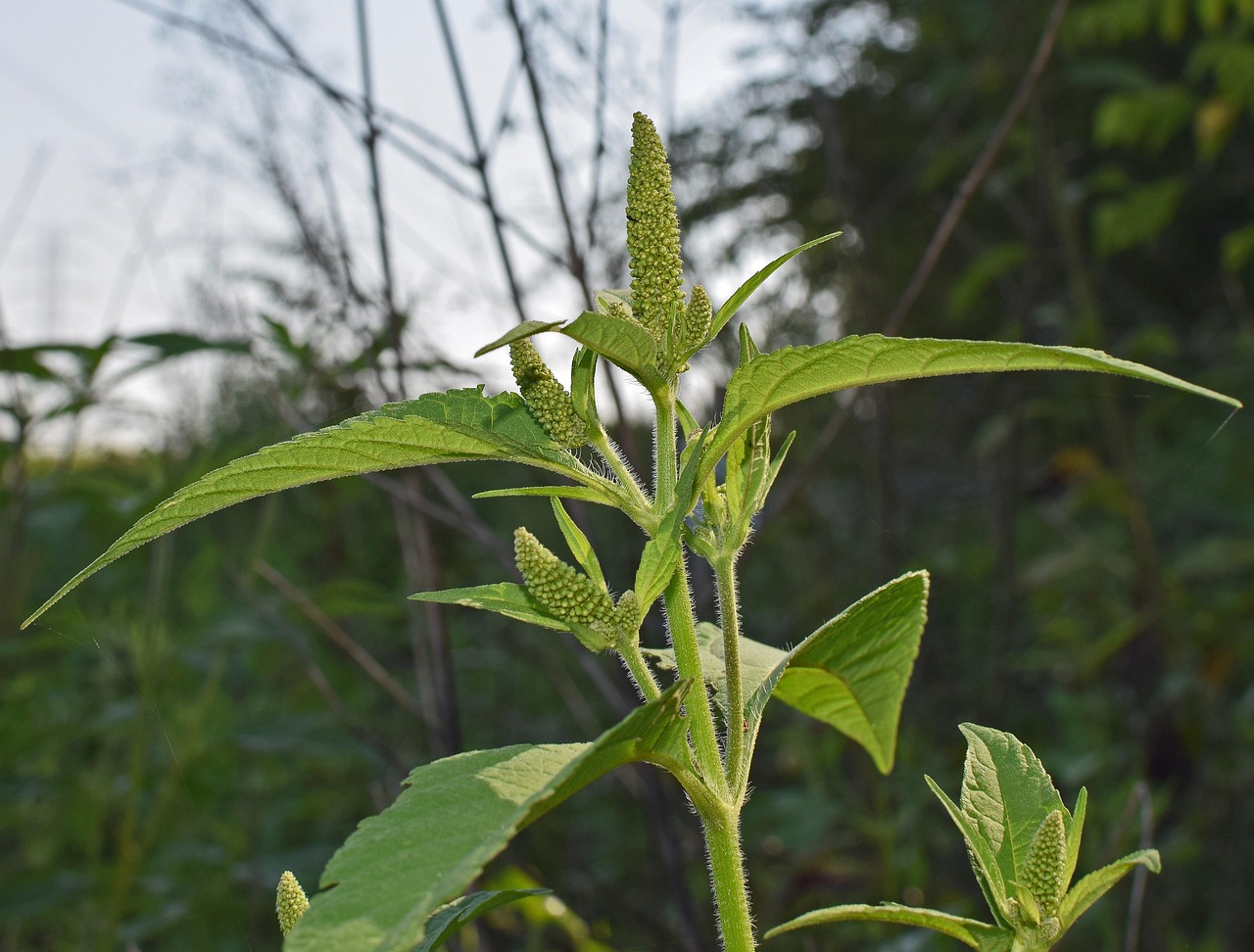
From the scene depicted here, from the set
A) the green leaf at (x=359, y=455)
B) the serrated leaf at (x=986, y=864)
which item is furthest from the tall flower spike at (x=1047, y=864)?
the green leaf at (x=359, y=455)

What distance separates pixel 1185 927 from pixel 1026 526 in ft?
6.09

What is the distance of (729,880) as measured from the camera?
1.41 ft

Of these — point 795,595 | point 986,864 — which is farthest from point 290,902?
point 795,595

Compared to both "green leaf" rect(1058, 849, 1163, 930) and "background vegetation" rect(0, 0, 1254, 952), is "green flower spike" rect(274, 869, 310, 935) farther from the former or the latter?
"background vegetation" rect(0, 0, 1254, 952)

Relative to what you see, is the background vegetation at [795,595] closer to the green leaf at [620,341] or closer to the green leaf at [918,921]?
the green leaf at [918,921]

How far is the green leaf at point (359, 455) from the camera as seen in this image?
0.40 metres

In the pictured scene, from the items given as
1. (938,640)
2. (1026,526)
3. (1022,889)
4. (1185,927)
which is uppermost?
(1026,526)

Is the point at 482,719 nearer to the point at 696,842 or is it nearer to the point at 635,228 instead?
the point at 696,842

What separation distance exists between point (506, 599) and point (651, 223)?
0.17 metres

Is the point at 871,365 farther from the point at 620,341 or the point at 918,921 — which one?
the point at 918,921

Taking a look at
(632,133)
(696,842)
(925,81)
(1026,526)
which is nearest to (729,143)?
(925,81)

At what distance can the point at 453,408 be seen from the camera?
1.48 feet

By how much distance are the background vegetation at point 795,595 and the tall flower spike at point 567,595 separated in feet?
1.73

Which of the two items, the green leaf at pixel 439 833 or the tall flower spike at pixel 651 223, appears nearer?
the green leaf at pixel 439 833
